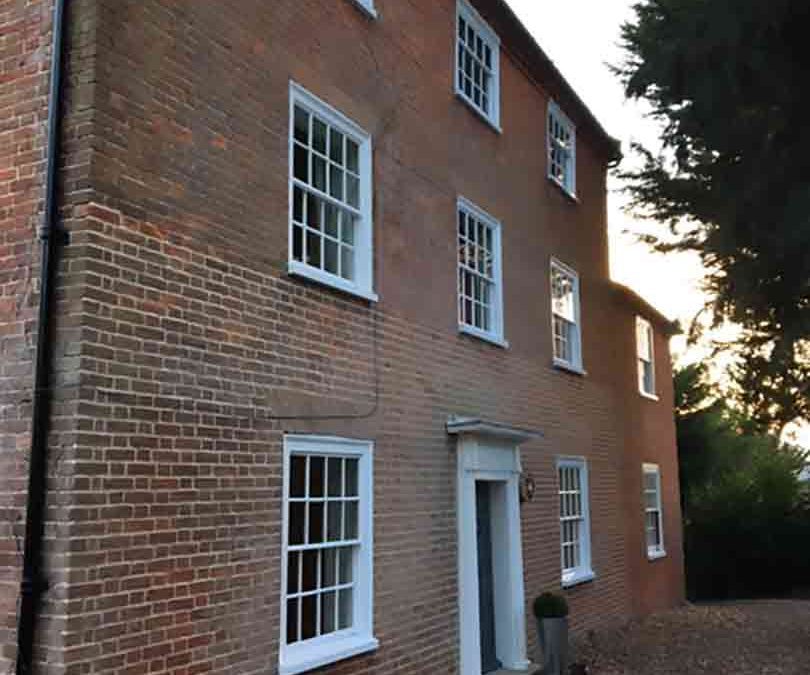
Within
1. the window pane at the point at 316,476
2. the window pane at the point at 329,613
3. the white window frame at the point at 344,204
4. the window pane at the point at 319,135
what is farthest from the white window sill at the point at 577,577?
the window pane at the point at 319,135

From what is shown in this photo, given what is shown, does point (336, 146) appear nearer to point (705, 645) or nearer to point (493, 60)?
point (493, 60)

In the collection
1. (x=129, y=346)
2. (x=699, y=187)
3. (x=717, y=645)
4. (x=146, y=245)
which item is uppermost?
(x=699, y=187)

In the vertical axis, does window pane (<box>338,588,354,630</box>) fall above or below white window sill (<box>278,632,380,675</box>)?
above

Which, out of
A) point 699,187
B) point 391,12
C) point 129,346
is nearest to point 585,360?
point 699,187

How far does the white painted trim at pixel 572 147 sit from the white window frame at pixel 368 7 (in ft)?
18.7

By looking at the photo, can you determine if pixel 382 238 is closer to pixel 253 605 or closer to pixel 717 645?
pixel 253 605

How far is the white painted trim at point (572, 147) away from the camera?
47.6ft

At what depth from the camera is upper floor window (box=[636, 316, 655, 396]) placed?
1872cm

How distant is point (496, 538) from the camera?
37.3ft

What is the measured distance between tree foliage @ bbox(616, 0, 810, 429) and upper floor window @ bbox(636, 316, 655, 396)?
5320 mm

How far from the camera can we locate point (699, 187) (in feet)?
40.1

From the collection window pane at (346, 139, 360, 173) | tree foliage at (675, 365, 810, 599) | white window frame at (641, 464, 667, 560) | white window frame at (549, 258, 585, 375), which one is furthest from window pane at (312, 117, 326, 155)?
tree foliage at (675, 365, 810, 599)

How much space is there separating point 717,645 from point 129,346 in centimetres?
1139

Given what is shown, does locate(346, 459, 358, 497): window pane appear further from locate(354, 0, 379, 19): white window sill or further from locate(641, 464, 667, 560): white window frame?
locate(641, 464, 667, 560): white window frame
